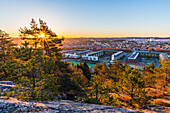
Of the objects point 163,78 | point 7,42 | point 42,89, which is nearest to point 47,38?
point 7,42

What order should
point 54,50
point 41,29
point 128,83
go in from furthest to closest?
1. point 41,29
2. point 54,50
3. point 128,83

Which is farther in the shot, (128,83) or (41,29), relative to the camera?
(41,29)

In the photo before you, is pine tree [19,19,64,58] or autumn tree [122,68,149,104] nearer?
autumn tree [122,68,149,104]

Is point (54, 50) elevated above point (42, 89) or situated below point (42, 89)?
above

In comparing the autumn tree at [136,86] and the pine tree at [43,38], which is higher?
the pine tree at [43,38]

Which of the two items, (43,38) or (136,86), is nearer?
(136,86)

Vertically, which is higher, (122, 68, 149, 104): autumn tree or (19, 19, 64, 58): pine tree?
(19, 19, 64, 58): pine tree

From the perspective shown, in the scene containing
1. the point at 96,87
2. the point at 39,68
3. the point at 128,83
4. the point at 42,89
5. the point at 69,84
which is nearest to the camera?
the point at 42,89

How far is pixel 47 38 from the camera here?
15086mm

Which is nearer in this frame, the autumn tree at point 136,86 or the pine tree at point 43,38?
the autumn tree at point 136,86

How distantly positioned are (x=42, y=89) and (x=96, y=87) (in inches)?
194

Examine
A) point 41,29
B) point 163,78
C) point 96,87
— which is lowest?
point 163,78

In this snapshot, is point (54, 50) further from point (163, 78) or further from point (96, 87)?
point (163, 78)

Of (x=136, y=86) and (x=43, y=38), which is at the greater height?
Answer: (x=43, y=38)
